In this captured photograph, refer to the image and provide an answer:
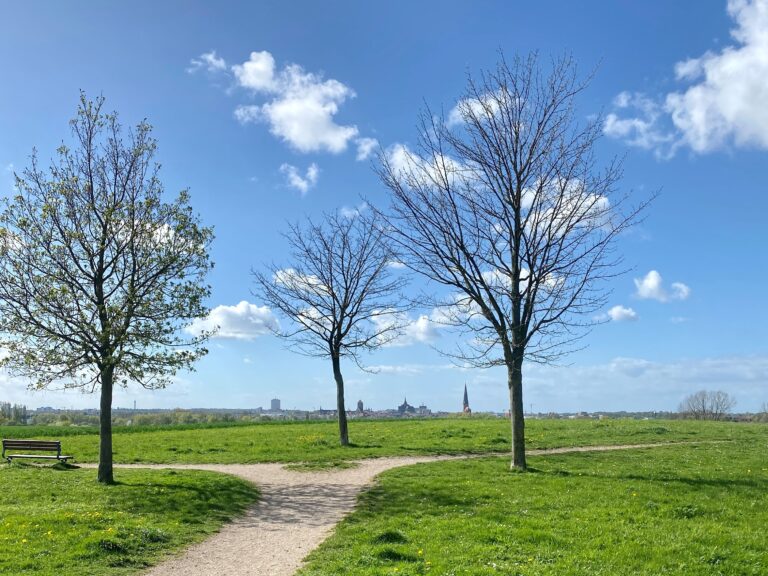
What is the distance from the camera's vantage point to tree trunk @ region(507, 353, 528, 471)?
19.3m

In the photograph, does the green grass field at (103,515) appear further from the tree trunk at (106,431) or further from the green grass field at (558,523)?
the green grass field at (558,523)

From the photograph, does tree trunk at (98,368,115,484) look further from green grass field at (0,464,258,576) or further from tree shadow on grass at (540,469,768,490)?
tree shadow on grass at (540,469,768,490)

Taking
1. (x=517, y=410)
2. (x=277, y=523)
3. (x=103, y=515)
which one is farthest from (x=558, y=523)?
(x=103, y=515)

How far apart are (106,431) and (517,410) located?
1265cm

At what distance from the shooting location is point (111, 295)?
17828 millimetres

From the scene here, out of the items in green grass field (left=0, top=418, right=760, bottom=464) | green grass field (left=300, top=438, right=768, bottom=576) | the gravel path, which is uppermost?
green grass field (left=300, top=438, right=768, bottom=576)

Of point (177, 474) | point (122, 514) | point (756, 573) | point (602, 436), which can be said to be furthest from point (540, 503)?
point (602, 436)

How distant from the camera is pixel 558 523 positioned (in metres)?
11.4

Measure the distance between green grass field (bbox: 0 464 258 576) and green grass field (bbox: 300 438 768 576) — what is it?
323 cm

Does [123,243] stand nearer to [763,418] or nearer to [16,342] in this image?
[16,342]

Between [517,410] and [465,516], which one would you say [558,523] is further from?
[517,410]

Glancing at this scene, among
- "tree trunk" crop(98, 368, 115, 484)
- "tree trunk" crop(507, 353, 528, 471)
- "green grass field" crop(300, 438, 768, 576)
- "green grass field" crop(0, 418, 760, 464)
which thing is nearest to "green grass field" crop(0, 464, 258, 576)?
"tree trunk" crop(98, 368, 115, 484)

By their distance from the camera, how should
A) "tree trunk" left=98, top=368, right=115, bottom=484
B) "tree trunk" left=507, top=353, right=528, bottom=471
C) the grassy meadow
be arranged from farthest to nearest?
"tree trunk" left=507, top=353, right=528, bottom=471 → "tree trunk" left=98, top=368, right=115, bottom=484 → the grassy meadow

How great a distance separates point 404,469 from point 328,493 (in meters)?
4.08
